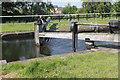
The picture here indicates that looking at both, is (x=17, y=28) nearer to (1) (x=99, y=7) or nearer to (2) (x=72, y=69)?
(2) (x=72, y=69)

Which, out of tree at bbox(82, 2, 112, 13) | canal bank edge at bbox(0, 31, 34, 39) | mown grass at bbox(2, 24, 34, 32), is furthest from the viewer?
tree at bbox(82, 2, 112, 13)

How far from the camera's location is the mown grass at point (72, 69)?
14.3ft

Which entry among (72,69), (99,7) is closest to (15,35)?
(72,69)

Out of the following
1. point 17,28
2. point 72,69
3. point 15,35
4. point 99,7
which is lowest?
point 72,69

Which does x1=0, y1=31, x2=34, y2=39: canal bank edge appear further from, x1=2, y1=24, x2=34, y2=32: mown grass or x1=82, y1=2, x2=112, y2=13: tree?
x1=82, y1=2, x2=112, y2=13: tree

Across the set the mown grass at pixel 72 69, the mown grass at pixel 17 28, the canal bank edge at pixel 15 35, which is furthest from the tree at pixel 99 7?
the mown grass at pixel 72 69

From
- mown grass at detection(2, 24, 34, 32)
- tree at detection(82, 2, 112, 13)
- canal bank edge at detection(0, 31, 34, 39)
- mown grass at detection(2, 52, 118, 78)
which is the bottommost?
mown grass at detection(2, 52, 118, 78)

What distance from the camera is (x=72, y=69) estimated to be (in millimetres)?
4891

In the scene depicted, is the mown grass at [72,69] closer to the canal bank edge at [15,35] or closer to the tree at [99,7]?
the canal bank edge at [15,35]

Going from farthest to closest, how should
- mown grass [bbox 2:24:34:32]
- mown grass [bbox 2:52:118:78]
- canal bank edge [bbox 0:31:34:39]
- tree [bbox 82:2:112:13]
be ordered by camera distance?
tree [bbox 82:2:112:13]
mown grass [bbox 2:24:34:32]
canal bank edge [bbox 0:31:34:39]
mown grass [bbox 2:52:118:78]

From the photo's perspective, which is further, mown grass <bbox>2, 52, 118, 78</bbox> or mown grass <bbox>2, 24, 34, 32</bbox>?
mown grass <bbox>2, 24, 34, 32</bbox>

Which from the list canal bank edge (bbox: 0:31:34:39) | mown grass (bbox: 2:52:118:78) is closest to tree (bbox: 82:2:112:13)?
canal bank edge (bbox: 0:31:34:39)

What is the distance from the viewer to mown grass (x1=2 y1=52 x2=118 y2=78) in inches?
172

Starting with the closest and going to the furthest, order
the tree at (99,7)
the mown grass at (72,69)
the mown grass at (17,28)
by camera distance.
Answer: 1. the mown grass at (72,69)
2. the mown grass at (17,28)
3. the tree at (99,7)
